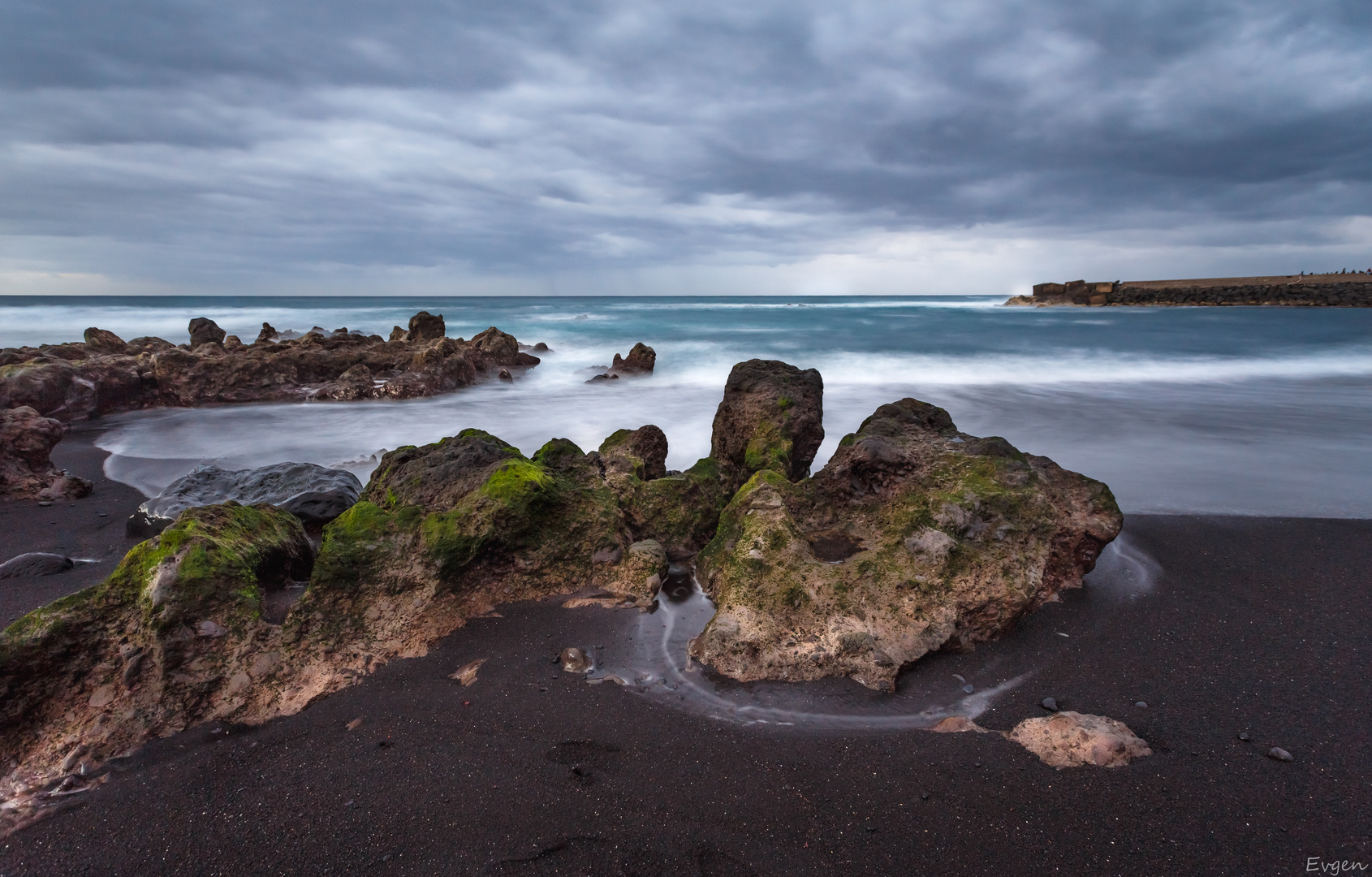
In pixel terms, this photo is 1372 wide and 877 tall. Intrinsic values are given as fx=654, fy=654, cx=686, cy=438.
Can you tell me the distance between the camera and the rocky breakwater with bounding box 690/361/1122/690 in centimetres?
308

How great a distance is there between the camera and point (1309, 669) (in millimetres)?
2922

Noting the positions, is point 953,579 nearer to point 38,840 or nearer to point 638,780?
point 638,780

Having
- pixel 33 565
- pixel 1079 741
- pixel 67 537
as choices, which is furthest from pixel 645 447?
pixel 67 537

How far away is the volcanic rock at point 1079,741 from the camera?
7.85 ft

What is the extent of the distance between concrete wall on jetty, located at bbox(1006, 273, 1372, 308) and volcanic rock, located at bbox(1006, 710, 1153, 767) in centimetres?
6472

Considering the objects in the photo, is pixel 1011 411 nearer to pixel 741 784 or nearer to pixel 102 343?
pixel 741 784

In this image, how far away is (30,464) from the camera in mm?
5941

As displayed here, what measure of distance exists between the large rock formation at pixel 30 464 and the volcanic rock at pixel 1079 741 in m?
7.56

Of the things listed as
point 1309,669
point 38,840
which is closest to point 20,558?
point 38,840

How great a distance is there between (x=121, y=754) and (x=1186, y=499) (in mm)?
7387

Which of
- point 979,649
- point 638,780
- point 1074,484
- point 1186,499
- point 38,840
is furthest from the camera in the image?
point 1186,499

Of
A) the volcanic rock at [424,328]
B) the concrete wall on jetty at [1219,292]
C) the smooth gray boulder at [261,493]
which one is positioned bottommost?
the smooth gray boulder at [261,493]

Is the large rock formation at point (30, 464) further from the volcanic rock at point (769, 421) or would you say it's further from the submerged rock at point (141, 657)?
the volcanic rock at point (769, 421)

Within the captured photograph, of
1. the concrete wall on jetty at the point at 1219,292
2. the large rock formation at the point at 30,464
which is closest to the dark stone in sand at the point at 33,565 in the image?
the large rock formation at the point at 30,464
